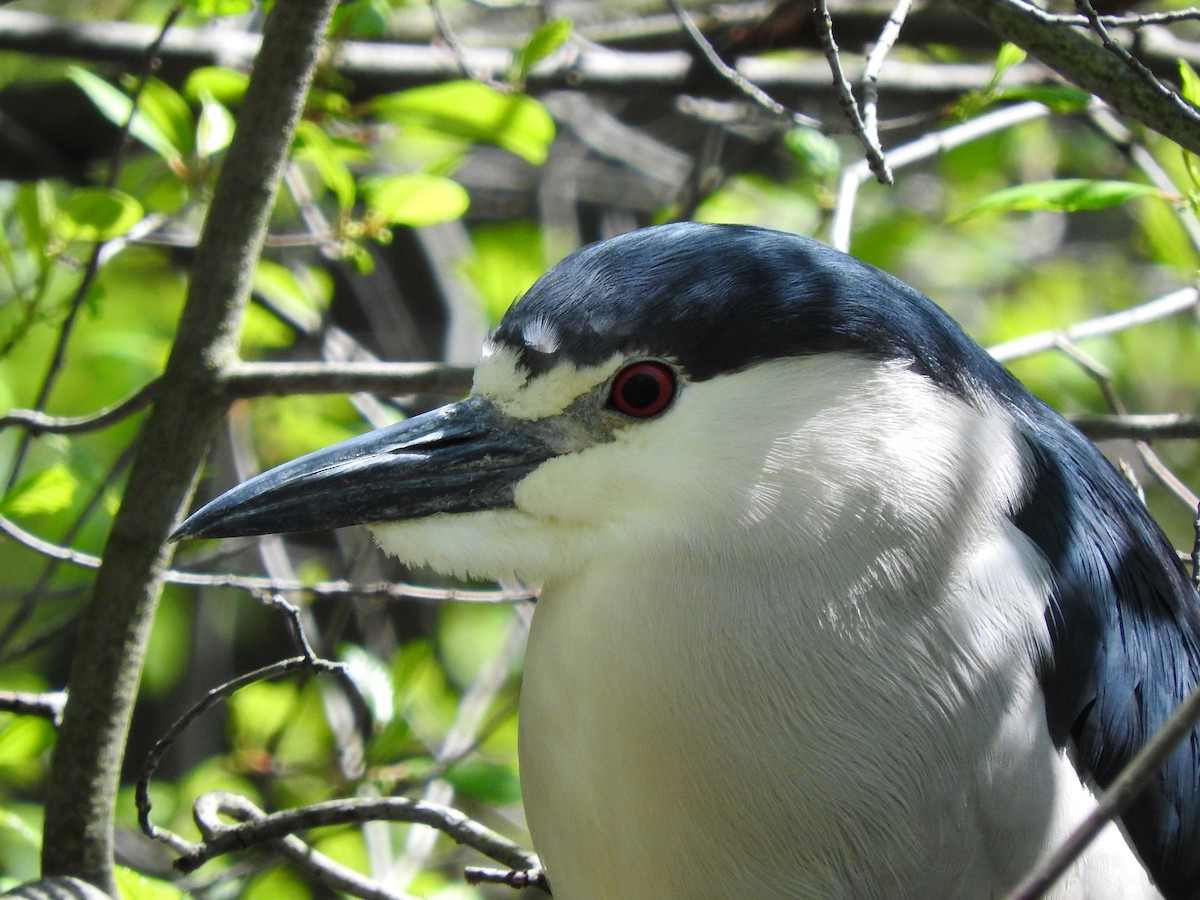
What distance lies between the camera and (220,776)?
2838 mm

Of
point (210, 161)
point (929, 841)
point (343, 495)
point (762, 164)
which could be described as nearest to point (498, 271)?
point (210, 161)

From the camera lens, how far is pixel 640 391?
1.58 metres

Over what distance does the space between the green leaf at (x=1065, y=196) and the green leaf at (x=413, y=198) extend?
2.66 feet

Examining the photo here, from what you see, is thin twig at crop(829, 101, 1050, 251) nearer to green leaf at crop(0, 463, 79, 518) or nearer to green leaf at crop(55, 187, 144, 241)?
green leaf at crop(55, 187, 144, 241)

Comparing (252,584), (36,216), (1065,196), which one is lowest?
(252,584)

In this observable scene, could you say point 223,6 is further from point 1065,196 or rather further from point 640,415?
point 1065,196

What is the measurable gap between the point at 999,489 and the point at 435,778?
1209mm

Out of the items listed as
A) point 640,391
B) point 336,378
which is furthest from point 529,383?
point 336,378

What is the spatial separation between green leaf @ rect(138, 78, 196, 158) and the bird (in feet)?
2.60

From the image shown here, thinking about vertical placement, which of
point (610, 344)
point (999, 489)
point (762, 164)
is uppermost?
Answer: point (762, 164)

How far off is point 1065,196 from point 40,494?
1.52 m

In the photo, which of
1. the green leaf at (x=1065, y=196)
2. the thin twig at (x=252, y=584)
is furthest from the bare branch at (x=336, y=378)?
the green leaf at (x=1065, y=196)

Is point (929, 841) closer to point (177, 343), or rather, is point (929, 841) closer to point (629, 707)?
point (629, 707)

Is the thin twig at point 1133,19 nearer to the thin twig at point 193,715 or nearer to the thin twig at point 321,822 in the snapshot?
the thin twig at point 193,715
